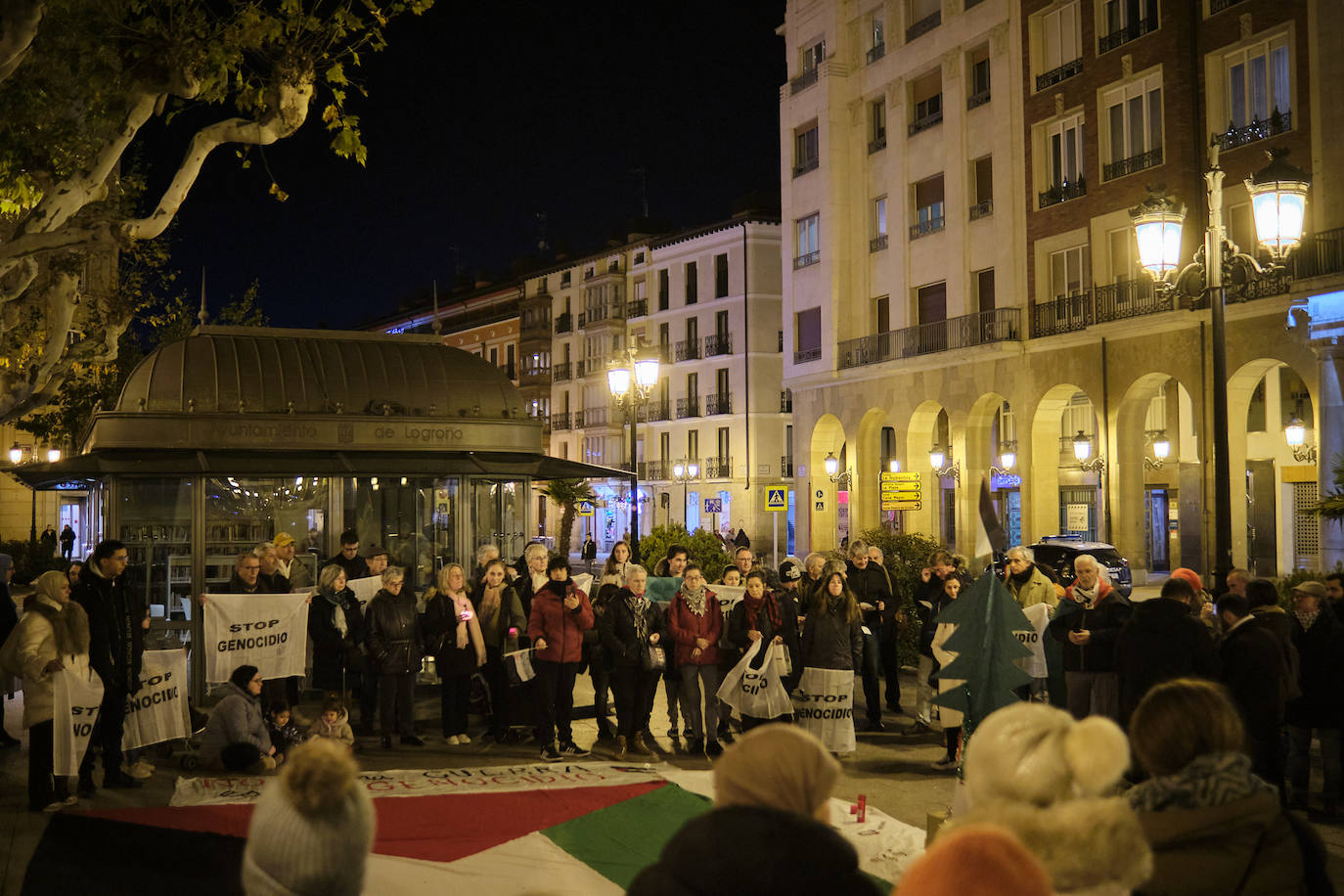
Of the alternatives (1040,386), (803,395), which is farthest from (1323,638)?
(803,395)

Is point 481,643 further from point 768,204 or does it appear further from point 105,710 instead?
point 768,204

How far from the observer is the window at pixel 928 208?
125ft

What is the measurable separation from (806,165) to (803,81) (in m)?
2.98

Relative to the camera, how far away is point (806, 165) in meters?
43.1

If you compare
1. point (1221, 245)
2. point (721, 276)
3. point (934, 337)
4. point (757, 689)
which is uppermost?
point (721, 276)

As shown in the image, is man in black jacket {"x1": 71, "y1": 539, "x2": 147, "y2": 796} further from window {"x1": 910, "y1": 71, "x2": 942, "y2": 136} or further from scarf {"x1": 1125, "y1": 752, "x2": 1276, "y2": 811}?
window {"x1": 910, "y1": 71, "x2": 942, "y2": 136}

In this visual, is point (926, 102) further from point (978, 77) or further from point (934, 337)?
point (934, 337)

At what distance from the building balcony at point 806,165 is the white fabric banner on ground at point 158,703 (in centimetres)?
3394

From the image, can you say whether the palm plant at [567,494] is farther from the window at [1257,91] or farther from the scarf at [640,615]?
the scarf at [640,615]

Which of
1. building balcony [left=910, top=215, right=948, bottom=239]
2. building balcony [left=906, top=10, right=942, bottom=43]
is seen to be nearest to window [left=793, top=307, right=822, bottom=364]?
building balcony [left=910, top=215, right=948, bottom=239]

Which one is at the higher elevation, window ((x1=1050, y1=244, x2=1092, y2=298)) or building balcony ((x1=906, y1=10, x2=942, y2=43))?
building balcony ((x1=906, y1=10, x2=942, y2=43))

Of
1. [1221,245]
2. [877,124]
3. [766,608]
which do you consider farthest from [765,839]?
[877,124]

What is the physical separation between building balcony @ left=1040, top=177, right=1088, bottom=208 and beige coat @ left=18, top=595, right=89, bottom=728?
96.5 ft

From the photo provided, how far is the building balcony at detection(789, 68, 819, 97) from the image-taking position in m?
42.5
